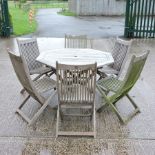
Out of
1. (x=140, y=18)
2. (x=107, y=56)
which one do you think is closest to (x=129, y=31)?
(x=140, y=18)

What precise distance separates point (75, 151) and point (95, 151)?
25 cm

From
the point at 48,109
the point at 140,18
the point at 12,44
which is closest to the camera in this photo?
the point at 48,109

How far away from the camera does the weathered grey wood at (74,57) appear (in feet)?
13.8

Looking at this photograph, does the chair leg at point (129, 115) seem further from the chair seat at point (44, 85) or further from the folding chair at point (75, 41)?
the folding chair at point (75, 41)

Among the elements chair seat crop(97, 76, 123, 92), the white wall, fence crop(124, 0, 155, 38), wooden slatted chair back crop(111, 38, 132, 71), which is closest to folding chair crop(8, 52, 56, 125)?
chair seat crop(97, 76, 123, 92)

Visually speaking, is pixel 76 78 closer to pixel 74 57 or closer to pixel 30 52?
pixel 74 57

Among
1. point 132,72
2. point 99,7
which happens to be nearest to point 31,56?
point 132,72

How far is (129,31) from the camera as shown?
969 centimetres

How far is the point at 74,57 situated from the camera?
14.7 feet

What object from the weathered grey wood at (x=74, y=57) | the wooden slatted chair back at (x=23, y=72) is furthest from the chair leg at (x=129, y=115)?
the wooden slatted chair back at (x=23, y=72)

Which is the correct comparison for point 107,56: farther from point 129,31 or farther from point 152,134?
point 129,31

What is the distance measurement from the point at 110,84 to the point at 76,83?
3.17ft

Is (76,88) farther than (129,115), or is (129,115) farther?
(129,115)

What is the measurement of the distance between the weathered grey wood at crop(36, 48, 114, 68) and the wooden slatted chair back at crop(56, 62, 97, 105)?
0.67 metres
